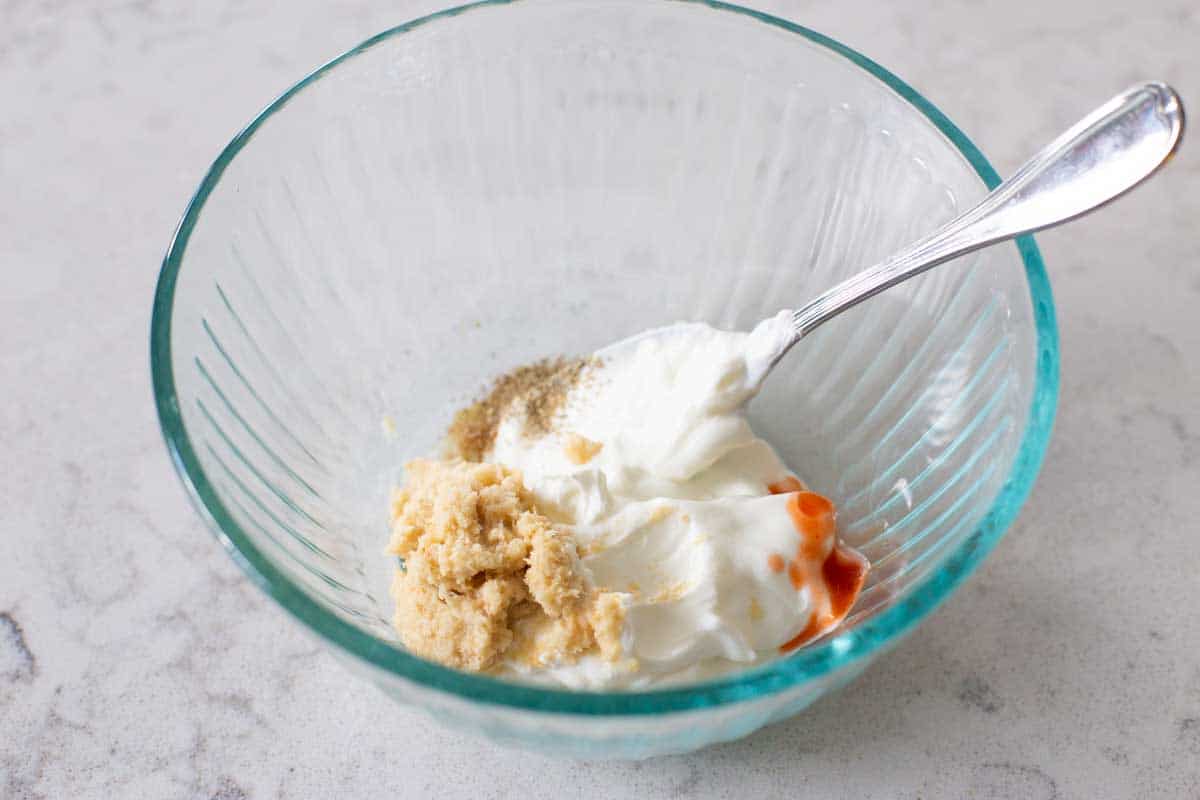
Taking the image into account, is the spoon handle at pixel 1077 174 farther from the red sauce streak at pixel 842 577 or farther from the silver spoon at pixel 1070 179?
the red sauce streak at pixel 842 577

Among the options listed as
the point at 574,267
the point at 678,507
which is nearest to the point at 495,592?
the point at 678,507

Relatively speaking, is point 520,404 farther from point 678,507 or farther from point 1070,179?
point 1070,179

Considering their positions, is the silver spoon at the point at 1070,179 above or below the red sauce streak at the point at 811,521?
above

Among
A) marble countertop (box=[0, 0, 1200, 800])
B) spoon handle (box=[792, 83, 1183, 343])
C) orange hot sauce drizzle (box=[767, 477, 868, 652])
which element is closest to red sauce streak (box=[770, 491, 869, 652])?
orange hot sauce drizzle (box=[767, 477, 868, 652])

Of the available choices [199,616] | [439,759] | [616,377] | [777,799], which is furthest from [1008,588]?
[199,616]

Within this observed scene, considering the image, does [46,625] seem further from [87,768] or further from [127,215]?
[127,215]

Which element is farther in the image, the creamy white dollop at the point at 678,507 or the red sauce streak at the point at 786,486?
the red sauce streak at the point at 786,486

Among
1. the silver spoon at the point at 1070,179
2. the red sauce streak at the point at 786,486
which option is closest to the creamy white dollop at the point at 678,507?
the red sauce streak at the point at 786,486
